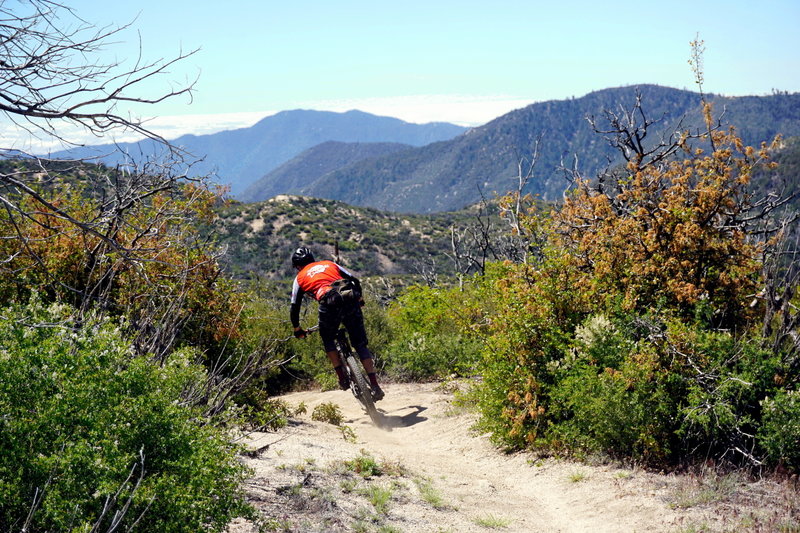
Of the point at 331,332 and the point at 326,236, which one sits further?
the point at 326,236

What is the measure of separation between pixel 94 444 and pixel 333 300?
16.6 feet

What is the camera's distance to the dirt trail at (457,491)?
463cm

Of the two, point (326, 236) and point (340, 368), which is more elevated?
point (340, 368)

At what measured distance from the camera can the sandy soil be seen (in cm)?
457

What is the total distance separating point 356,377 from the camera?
8312mm

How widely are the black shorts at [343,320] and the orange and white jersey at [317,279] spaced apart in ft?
0.68

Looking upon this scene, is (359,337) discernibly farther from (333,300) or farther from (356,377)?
(333,300)

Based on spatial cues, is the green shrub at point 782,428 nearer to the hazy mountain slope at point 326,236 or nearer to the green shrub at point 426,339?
the green shrub at point 426,339

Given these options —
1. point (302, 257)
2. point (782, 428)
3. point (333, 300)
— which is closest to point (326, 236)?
point (302, 257)

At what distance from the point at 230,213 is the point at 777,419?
74231 millimetres

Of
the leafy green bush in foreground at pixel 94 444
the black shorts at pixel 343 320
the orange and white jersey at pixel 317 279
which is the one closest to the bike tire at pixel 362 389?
the black shorts at pixel 343 320

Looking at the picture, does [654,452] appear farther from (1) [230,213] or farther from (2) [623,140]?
(1) [230,213]

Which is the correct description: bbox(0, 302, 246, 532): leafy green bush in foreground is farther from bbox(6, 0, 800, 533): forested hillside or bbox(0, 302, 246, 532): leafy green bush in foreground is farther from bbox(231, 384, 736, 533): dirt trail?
bbox(231, 384, 736, 533): dirt trail

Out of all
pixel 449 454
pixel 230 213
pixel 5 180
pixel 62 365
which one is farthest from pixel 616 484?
pixel 230 213
